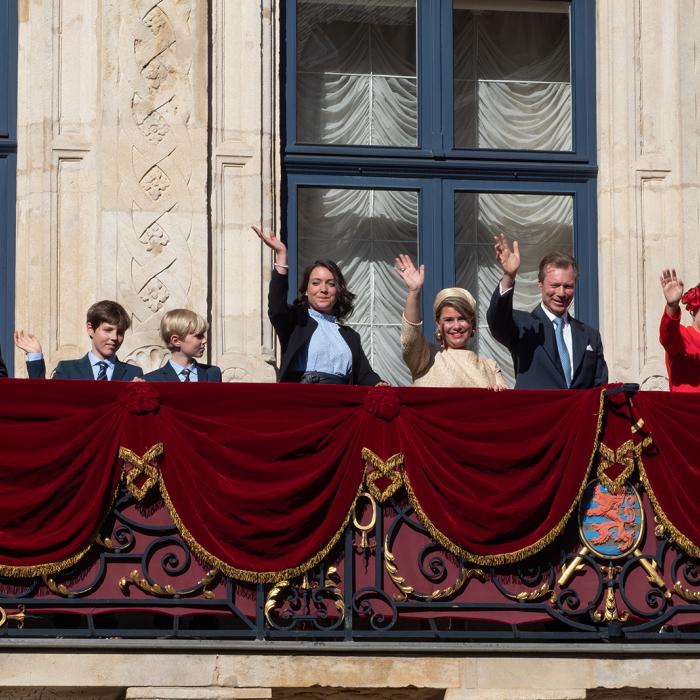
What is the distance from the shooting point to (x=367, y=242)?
12984mm

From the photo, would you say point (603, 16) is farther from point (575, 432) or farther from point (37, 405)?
point (37, 405)

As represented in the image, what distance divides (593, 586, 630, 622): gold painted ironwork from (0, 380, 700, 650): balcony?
0.01m

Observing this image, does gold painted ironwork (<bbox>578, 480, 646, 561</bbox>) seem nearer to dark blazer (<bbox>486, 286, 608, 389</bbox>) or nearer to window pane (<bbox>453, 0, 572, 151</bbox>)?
dark blazer (<bbox>486, 286, 608, 389</bbox>)

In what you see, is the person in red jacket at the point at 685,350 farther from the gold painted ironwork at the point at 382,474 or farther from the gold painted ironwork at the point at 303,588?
the gold painted ironwork at the point at 303,588

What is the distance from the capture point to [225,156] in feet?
40.5

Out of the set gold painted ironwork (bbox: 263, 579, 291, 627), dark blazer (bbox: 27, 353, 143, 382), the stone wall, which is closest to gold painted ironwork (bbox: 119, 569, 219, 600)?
gold painted ironwork (bbox: 263, 579, 291, 627)

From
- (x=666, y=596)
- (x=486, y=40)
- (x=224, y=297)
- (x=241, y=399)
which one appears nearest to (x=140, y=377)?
(x=241, y=399)

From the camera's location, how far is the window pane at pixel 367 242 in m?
12.8

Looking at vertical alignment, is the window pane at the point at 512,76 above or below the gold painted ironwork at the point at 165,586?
above

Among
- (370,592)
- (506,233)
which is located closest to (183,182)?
(506,233)

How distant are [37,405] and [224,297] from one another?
91.8 inches

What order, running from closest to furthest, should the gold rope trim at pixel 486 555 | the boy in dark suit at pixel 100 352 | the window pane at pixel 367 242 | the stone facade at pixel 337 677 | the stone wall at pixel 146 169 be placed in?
1. the stone facade at pixel 337 677
2. the gold rope trim at pixel 486 555
3. the boy in dark suit at pixel 100 352
4. the stone wall at pixel 146 169
5. the window pane at pixel 367 242

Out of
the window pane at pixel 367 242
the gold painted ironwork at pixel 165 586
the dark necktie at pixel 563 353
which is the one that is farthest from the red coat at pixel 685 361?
the gold painted ironwork at pixel 165 586

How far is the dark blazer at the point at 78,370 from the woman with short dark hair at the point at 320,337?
0.83 m
